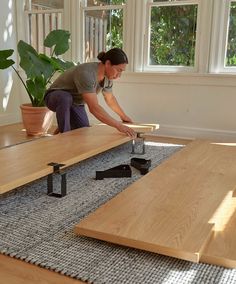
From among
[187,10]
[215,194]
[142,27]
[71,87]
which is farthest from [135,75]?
[215,194]

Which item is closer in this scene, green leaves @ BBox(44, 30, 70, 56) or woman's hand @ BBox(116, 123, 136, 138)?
woman's hand @ BBox(116, 123, 136, 138)

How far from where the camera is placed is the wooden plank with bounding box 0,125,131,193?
1.84m

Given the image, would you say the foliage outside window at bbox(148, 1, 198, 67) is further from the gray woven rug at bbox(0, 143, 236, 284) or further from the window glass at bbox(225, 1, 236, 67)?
the gray woven rug at bbox(0, 143, 236, 284)

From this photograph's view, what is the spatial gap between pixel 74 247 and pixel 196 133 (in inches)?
113

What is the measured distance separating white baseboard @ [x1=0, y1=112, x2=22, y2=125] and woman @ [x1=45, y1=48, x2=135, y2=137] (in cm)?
173

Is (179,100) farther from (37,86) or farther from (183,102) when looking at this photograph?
(37,86)

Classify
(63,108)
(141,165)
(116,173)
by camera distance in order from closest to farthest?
(116,173)
(141,165)
(63,108)

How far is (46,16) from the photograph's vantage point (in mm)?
4871

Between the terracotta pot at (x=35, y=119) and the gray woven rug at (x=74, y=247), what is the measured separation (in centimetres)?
179

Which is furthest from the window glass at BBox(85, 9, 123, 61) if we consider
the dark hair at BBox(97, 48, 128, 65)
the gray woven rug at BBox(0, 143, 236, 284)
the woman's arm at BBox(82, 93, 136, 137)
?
the gray woven rug at BBox(0, 143, 236, 284)

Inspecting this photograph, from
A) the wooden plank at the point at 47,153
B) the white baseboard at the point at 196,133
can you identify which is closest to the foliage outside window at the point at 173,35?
the white baseboard at the point at 196,133

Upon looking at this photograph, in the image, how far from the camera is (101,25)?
4551 mm

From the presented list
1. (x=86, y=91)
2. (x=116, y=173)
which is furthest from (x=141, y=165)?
(x=86, y=91)

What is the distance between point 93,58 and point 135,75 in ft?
2.32
